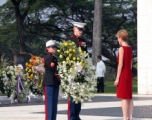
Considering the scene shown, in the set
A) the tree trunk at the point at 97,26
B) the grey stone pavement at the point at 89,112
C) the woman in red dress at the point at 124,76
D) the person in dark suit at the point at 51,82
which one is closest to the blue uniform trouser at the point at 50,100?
the person in dark suit at the point at 51,82

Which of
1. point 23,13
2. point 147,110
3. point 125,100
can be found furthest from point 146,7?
point 23,13

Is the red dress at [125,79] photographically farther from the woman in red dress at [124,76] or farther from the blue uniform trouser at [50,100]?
the blue uniform trouser at [50,100]

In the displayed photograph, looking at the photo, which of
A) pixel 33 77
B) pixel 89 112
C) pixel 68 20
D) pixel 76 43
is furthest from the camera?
pixel 68 20

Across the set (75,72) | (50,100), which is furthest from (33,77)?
(75,72)

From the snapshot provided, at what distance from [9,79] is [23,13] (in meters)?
27.5

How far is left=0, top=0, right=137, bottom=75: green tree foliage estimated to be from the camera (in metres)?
53.8

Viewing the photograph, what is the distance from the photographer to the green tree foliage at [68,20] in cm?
5384

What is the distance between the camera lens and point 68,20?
55.1 metres

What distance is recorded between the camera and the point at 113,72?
6431cm

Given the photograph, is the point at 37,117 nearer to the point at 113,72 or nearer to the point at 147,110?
the point at 147,110

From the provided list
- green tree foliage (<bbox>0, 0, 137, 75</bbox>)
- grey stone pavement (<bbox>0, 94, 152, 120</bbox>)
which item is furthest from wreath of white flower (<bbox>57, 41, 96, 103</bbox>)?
green tree foliage (<bbox>0, 0, 137, 75</bbox>)

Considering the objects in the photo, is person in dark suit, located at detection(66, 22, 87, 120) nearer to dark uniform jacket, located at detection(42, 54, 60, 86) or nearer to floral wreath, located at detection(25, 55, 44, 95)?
dark uniform jacket, located at detection(42, 54, 60, 86)

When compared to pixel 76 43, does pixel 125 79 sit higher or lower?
lower

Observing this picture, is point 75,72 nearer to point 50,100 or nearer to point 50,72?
point 50,72
